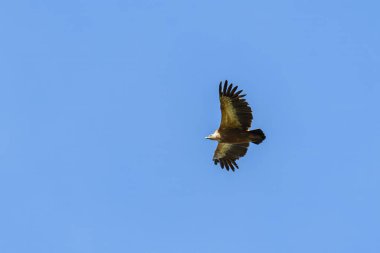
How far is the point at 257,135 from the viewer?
2797 cm

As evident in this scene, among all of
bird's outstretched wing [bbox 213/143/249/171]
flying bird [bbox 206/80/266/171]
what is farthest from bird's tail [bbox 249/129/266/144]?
bird's outstretched wing [bbox 213/143/249/171]

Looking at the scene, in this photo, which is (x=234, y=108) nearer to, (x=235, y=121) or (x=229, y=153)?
(x=235, y=121)

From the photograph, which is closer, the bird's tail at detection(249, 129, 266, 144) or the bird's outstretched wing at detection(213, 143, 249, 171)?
the bird's tail at detection(249, 129, 266, 144)

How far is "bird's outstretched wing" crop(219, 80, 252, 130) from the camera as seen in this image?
91.2 ft

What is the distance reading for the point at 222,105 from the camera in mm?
28047

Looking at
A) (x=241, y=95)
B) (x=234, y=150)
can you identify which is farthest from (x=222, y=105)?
(x=234, y=150)

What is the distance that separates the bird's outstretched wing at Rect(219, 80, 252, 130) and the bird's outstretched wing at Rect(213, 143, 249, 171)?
2050 millimetres

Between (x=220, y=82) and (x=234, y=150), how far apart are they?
12.5 feet

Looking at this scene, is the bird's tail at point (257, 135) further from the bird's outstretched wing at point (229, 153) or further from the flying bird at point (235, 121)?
the bird's outstretched wing at point (229, 153)

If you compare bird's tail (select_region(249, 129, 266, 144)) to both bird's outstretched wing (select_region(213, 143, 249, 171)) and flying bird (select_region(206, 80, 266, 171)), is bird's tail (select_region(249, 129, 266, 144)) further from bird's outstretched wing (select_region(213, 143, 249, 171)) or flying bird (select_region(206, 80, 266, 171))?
bird's outstretched wing (select_region(213, 143, 249, 171))

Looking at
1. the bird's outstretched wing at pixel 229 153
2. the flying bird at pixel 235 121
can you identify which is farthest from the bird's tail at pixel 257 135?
the bird's outstretched wing at pixel 229 153

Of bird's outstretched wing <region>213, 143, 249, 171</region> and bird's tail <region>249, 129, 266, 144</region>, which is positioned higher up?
bird's outstretched wing <region>213, 143, 249, 171</region>

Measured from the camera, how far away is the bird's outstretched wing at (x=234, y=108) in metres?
27.8

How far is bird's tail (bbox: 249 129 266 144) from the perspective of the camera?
2792cm
